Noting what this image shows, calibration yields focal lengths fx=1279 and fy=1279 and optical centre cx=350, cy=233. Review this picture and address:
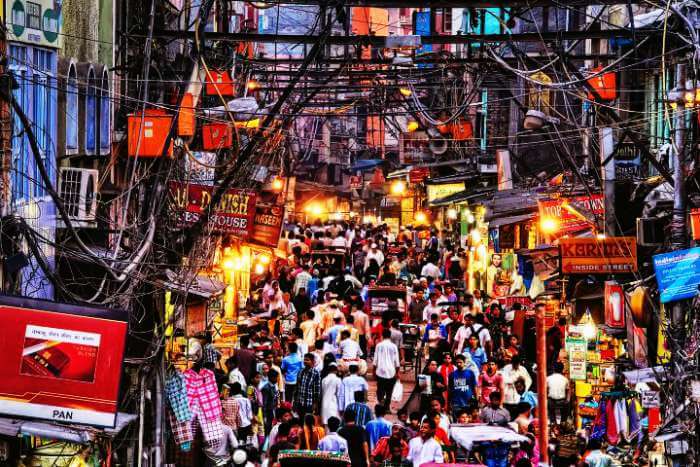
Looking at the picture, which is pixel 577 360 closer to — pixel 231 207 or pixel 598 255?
pixel 598 255

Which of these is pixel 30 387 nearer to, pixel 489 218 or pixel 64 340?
pixel 64 340

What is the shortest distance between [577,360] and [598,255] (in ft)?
5.55

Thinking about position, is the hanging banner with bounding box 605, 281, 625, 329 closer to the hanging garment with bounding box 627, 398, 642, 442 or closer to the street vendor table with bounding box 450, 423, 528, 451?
the hanging garment with bounding box 627, 398, 642, 442

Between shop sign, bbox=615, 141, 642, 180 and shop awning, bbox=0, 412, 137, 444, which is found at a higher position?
shop sign, bbox=615, 141, 642, 180

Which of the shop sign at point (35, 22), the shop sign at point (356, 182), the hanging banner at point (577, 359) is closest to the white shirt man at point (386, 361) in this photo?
the hanging banner at point (577, 359)

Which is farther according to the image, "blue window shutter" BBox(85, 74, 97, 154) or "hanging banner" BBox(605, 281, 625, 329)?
"hanging banner" BBox(605, 281, 625, 329)

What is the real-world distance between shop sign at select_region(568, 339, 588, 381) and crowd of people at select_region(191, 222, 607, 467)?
313 millimetres

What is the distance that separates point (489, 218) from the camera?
29062 mm

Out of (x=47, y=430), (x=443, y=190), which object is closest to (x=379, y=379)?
(x=47, y=430)

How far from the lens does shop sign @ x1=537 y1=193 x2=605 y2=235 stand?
71.9 feet

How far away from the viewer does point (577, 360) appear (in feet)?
64.1

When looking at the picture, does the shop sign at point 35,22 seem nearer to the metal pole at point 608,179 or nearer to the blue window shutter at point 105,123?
the blue window shutter at point 105,123

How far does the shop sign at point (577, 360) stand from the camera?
64.1 ft

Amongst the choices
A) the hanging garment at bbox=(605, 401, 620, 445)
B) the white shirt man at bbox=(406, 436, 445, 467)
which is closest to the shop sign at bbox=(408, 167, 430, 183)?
the hanging garment at bbox=(605, 401, 620, 445)
